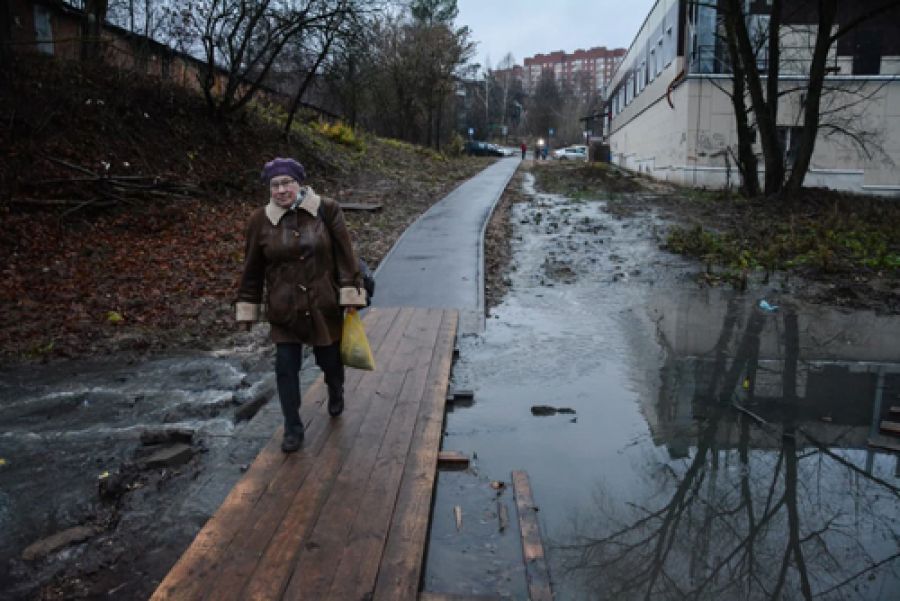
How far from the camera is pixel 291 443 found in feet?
14.9

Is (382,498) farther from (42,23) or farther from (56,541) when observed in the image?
(42,23)

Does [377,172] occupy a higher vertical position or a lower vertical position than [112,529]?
higher

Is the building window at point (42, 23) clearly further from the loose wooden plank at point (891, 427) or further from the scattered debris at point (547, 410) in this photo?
the loose wooden plank at point (891, 427)

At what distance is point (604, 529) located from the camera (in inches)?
152

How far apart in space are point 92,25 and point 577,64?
166656mm

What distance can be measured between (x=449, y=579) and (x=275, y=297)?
204cm

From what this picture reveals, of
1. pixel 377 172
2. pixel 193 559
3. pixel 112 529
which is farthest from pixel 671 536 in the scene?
pixel 377 172

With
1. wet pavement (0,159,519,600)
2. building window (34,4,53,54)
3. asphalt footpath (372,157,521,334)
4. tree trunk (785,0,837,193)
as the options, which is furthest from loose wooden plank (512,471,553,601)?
building window (34,4,53,54)

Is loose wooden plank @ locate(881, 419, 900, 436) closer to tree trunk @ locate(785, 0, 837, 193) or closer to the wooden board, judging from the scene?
the wooden board

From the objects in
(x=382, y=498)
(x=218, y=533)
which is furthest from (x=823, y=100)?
(x=218, y=533)

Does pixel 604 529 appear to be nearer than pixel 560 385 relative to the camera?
Yes

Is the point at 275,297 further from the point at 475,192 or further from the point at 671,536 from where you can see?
the point at 475,192

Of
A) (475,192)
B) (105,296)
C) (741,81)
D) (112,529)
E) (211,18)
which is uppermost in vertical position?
(211,18)

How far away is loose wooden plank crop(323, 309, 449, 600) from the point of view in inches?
Answer: 123
